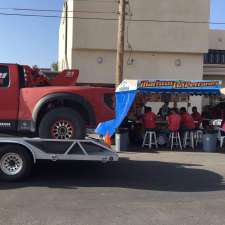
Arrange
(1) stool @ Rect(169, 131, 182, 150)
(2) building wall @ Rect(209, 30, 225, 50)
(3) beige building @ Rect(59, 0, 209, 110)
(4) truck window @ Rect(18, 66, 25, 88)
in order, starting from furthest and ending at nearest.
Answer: (2) building wall @ Rect(209, 30, 225, 50)
(3) beige building @ Rect(59, 0, 209, 110)
(1) stool @ Rect(169, 131, 182, 150)
(4) truck window @ Rect(18, 66, 25, 88)

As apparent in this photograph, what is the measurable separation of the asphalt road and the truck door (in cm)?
131

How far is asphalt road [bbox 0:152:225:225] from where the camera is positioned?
6448mm

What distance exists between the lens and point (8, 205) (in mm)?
7027

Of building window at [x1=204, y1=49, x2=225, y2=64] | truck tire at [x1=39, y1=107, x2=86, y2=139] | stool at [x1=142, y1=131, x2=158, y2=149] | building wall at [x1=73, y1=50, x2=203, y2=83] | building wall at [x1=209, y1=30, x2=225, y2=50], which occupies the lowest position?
stool at [x1=142, y1=131, x2=158, y2=149]

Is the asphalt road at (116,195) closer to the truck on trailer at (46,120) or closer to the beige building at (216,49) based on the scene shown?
the truck on trailer at (46,120)

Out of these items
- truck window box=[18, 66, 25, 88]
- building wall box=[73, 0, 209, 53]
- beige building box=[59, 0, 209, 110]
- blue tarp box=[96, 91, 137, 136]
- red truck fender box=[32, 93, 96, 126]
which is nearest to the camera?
red truck fender box=[32, 93, 96, 126]

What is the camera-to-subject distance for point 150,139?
15.5 m

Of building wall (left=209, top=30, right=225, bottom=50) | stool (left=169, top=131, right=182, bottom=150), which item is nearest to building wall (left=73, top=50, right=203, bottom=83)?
building wall (left=209, top=30, right=225, bottom=50)

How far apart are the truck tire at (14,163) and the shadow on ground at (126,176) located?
0.56 ft

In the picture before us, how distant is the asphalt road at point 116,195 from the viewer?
21.2 feet

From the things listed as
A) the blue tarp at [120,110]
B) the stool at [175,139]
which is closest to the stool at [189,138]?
the stool at [175,139]

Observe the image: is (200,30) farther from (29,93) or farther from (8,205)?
(8,205)

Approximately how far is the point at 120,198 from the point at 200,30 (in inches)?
785

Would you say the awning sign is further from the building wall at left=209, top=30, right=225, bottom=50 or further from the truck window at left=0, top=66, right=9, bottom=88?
the building wall at left=209, top=30, right=225, bottom=50
